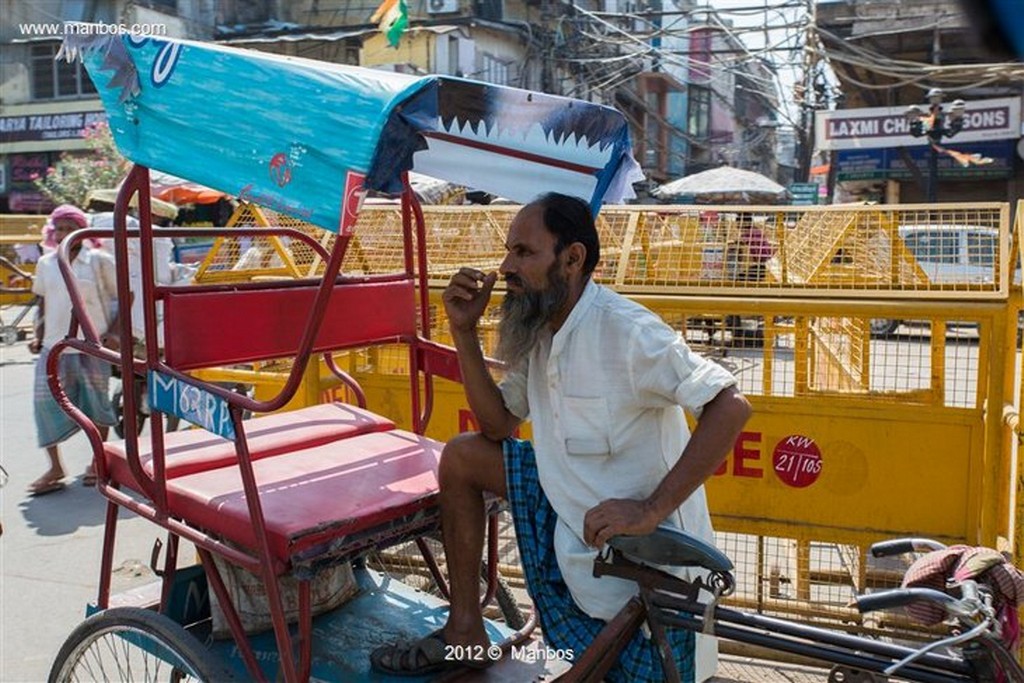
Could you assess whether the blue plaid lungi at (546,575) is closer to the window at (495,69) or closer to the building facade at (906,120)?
the building facade at (906,120)

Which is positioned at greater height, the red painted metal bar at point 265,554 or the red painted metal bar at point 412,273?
the red painted metal bar at point 412,273

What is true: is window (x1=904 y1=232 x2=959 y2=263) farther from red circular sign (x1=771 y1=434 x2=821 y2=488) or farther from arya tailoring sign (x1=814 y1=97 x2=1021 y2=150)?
arya tailoring sign (x1=814 y1=97 x2=1021 y2=150)

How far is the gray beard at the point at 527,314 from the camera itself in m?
2.20

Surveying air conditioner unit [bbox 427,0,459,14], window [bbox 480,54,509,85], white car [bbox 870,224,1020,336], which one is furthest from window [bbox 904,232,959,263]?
air conditioner unit [bbox 427,0,459,14]

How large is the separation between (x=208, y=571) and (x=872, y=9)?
696 inches

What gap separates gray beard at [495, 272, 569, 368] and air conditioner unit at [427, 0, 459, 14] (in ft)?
73.5

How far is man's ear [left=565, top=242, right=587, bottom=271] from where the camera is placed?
2215 millimetres

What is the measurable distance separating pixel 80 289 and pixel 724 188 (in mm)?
15877

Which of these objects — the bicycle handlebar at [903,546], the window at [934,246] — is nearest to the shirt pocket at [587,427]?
the bicycle handlebar at [903,546]

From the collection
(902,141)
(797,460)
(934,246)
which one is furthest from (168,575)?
(902,141)

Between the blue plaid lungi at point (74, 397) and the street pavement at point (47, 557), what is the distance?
0.43 metres

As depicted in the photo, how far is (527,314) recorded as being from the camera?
222 centimetres

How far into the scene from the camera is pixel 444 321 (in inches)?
187

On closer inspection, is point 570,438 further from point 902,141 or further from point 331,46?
point 331,46
